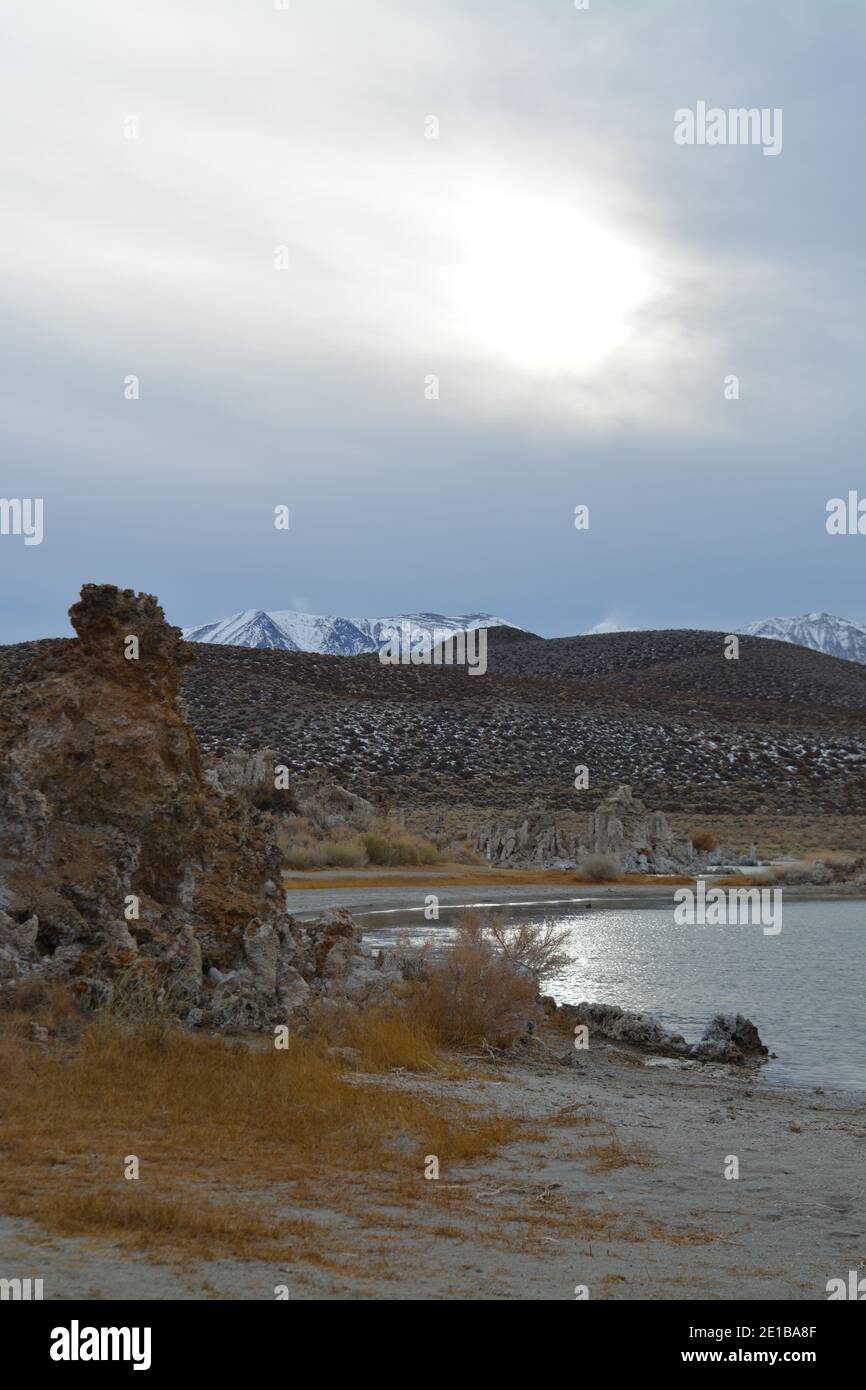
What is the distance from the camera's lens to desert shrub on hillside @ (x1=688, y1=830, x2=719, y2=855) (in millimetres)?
48097

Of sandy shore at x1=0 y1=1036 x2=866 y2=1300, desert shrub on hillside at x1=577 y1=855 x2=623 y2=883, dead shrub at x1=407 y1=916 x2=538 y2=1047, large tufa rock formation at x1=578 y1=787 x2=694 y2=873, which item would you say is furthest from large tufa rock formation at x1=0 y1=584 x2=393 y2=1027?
large tufa rock formation at x1=578 y1=787 x2=694 y2=873

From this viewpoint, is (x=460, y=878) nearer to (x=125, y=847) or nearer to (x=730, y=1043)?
(x=730, y=1043)

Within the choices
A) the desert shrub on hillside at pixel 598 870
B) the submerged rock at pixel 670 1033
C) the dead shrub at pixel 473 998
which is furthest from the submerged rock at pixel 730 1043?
the desert shrub on hillside at pixel 598 870

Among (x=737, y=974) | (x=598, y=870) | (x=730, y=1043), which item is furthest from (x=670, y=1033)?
(x=598, y=870)

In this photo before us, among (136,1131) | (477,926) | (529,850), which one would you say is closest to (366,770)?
(529,850)

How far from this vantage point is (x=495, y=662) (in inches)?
4587

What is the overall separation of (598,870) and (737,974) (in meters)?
21.8

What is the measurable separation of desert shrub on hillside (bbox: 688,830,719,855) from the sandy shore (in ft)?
125

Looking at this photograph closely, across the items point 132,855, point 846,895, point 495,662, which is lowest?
point 846,895

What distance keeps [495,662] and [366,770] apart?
5855 centimetres

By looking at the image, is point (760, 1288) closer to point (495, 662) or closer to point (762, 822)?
point (762, 822)

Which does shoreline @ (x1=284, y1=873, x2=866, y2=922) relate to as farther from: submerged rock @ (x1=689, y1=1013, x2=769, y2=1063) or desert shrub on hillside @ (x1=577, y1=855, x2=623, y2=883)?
submerged rock @ (x1=689, y1=1013, x2=769, y2=1063)

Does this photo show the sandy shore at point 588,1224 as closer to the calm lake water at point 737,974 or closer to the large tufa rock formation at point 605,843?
the calm lake water at point 737,974

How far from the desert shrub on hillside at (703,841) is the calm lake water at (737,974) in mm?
16565
